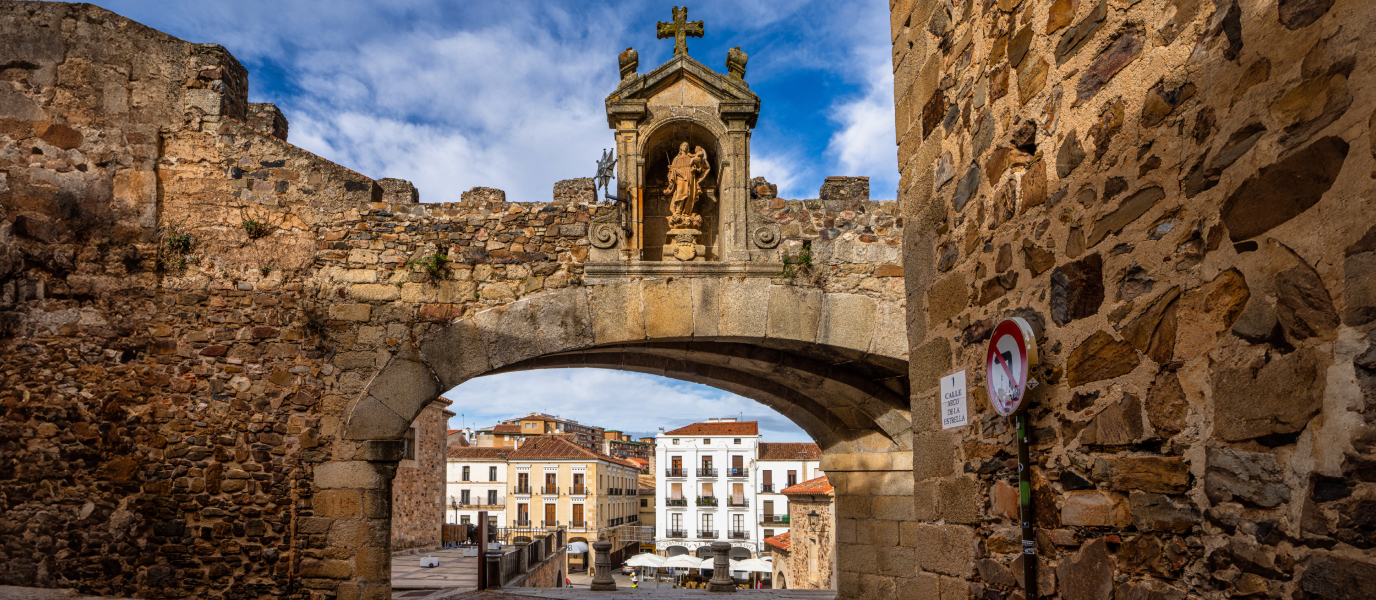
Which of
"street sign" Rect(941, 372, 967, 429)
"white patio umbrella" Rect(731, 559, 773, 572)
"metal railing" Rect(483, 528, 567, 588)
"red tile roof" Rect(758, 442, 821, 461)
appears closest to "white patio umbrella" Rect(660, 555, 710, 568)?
"white patio umbrella" Rect(731, 559, 773, 572)

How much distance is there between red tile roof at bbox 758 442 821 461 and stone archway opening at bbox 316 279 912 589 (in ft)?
115

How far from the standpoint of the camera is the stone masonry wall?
5918 millimetres

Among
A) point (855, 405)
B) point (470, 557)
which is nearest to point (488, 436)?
point (470, 557)

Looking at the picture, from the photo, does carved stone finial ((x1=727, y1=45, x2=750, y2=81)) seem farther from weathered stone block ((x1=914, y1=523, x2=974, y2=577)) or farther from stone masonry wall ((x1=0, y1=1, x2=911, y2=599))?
weathered stone block ((x1=914, y1=523, x2=974, y2=577))

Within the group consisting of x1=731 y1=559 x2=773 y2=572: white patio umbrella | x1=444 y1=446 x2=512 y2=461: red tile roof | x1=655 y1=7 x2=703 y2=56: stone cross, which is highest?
x1=655 y1=7 x2=703 y2=56: stone cross

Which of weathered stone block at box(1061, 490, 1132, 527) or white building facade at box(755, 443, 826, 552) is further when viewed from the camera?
white building facade at box(755, 443, 826, 552)

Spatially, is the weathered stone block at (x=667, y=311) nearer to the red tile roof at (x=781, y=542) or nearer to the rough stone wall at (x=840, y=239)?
the rough stone wall at (x=840, y=239)

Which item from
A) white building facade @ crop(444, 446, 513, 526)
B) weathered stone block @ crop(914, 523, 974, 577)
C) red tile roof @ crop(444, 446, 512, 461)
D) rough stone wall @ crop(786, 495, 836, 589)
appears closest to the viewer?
weathered stone block @ crop(914, 523, 974, 577)

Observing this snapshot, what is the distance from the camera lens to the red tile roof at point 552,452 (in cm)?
3966

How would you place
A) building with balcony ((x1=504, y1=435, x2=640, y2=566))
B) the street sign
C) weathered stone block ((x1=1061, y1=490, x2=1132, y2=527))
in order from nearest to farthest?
weathered stone block ((x1=1061, y1=490, x2=1132, y2=527)), the street sign, building with balcony ((x1=504, y1=435, x2=640, y2=566))

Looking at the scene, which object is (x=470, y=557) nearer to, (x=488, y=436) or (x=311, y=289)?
(x=311, y=289)

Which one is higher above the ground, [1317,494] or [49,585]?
[1317,494]

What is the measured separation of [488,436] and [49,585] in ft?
161

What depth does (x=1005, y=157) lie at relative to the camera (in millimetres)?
2844
